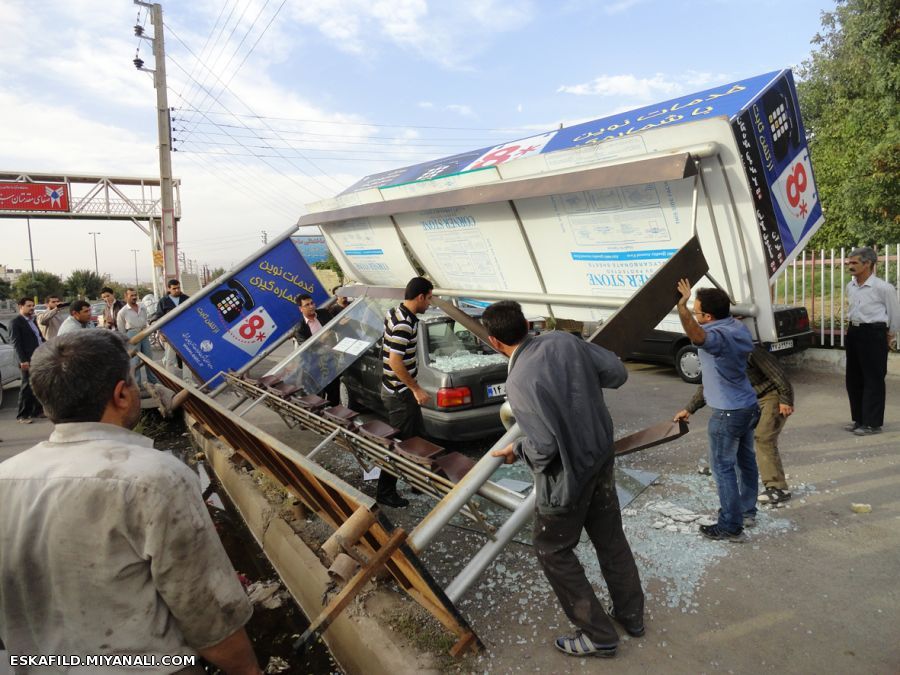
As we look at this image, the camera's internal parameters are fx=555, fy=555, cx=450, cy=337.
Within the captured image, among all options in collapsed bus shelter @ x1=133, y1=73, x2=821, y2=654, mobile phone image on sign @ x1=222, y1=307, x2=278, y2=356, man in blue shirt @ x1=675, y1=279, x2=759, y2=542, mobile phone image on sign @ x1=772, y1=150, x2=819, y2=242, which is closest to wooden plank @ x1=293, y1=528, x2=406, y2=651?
collapsed bus shelter @ x1=133, y1=73, x2=821, y2=654

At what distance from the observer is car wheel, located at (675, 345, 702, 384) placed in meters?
8.34

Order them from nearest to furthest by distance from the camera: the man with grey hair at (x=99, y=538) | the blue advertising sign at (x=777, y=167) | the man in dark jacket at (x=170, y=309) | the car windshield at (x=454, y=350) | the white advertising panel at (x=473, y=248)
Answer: the man with grey hair at (x=99, y=538) → the blue advertising sign at (x=777, y=167) → the white advertising panel at (x=473, y=248) → the car windshield at (x=454, y=350) → the man in dark jacket at (x=170, y=309)

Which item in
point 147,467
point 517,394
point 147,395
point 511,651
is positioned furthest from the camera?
point 147,395

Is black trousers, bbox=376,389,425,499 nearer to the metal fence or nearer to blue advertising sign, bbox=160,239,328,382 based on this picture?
blue advertising sign, bbox=160,239,328,382

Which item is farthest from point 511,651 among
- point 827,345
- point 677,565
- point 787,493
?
point 827,345

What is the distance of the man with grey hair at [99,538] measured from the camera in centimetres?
131

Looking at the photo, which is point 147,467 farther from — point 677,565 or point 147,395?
point 147,395

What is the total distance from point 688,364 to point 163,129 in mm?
16147


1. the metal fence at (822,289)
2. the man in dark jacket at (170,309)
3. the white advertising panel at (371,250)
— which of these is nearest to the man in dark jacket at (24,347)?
the man in dark jacket at (170,309)

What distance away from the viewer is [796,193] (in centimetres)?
290

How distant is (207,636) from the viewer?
1459 mm

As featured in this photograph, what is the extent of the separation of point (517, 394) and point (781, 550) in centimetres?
219

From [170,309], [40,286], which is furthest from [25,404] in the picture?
[40,286]

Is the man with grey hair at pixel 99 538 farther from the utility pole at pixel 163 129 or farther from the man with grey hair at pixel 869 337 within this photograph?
the utility pole at pixel 163 129
